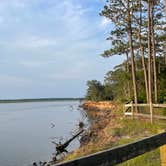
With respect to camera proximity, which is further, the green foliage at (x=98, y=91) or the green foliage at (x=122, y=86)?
the green foliage at (x=98, y=91)

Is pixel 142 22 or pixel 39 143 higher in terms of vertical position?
pixel 142 22

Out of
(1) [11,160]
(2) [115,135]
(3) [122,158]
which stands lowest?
(1) [11,160]

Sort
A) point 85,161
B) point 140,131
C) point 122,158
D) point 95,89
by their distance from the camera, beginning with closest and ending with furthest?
1. point 85,161
2. point 122,158
3. point 140,131
4. point 95,89

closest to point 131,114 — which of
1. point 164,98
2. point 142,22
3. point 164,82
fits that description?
point 164,98

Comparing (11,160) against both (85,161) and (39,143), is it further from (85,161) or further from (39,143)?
(85,161)

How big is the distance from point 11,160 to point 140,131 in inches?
317

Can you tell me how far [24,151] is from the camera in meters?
23.5

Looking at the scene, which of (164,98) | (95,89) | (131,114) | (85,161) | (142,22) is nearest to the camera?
(85,161)

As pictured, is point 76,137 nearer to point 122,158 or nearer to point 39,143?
point 39,143

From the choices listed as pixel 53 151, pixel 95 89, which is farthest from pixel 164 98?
pixel 95 89

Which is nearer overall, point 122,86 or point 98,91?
point 122,86

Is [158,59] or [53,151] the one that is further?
[158,59]

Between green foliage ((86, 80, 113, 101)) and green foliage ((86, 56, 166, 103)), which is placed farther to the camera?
green foliage ((86, 80, 113, 101))

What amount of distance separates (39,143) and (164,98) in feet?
33.5
